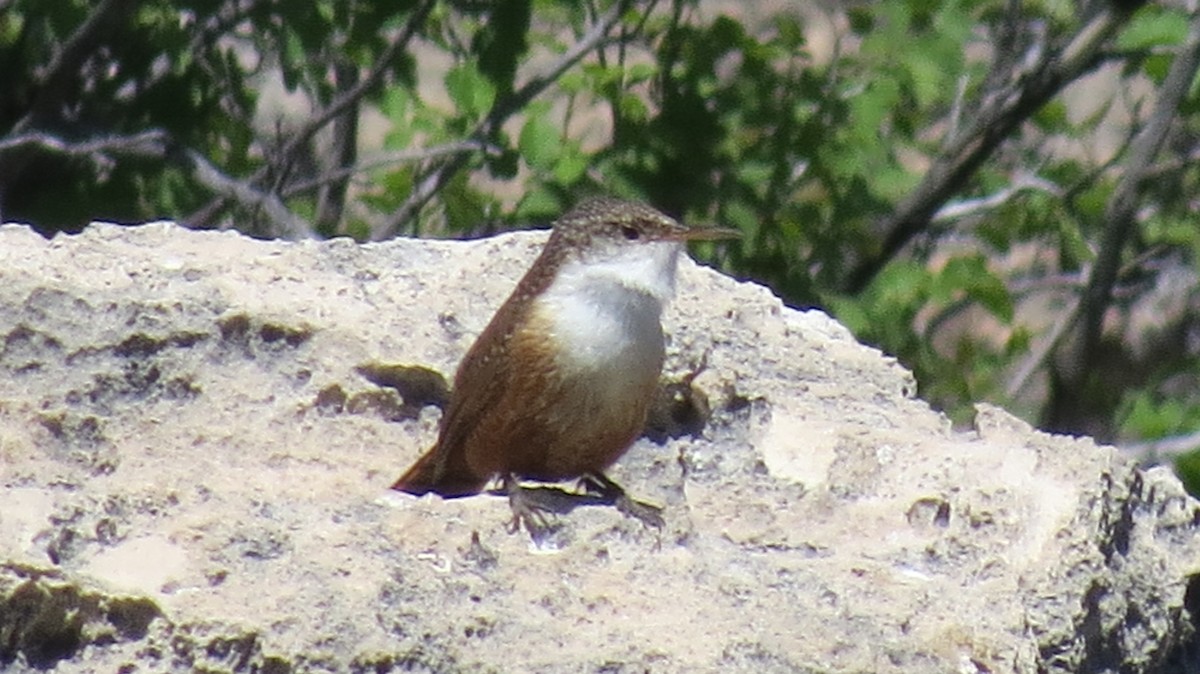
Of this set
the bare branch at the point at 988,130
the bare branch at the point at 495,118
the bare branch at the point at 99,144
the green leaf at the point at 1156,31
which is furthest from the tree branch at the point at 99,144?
the green leaf at the point at 1156,31

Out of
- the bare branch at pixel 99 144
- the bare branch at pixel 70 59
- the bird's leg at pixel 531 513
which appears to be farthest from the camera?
the bare branch at pixel 70 59

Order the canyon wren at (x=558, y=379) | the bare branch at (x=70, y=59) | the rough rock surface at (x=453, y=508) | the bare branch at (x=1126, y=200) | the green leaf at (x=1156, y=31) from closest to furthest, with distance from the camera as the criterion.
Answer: the rough rock surface at (x=453, y=508) → the canyon wren at (x=558, y=379) → the bare branch at (x=70, y=59) → the green leaf at (x=1156, y=31) → the bare branch at (x=1126, y=200)

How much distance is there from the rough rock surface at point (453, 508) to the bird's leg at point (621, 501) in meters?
0.05

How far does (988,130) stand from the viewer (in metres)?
8.86

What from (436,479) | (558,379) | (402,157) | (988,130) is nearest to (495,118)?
(402,157)

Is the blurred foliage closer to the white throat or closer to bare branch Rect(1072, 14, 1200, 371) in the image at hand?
bare branch Rect(1072, 14, 1200, 371)

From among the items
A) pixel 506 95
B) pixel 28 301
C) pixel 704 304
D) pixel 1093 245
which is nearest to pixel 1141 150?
pixel 1093 245

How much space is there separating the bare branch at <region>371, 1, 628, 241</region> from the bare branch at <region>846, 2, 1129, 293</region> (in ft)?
5.20

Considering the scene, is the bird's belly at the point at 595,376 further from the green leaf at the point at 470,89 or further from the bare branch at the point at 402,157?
the green leaf at the point at 470,89

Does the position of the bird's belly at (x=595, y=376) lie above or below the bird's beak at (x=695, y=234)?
below

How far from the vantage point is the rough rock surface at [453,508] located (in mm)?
3676

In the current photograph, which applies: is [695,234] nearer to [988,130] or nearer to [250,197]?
[250,197]

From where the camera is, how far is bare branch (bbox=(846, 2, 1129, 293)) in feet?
28.5

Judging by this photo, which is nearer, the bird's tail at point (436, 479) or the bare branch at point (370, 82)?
the bird's tail at point (436, 479)
